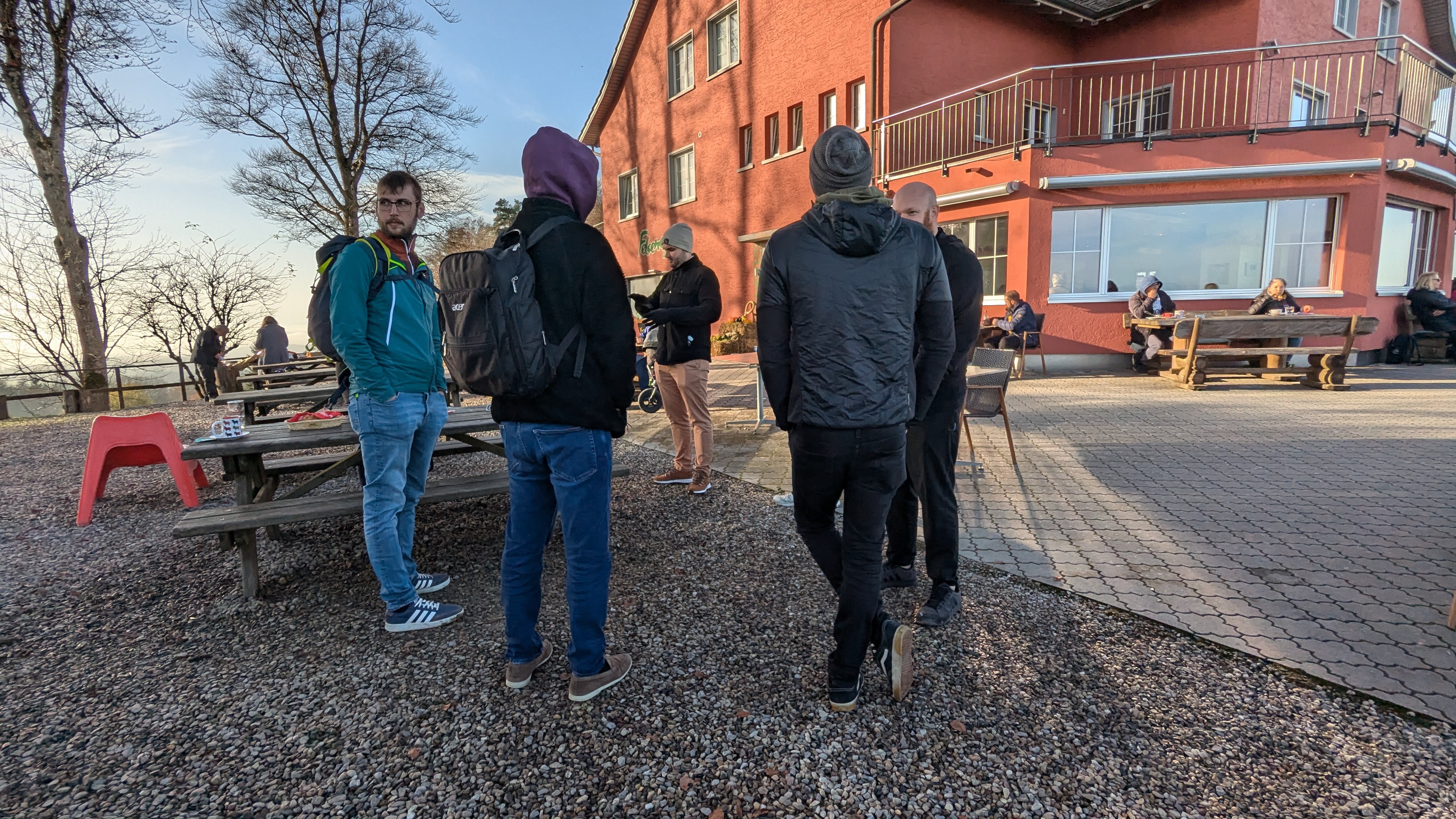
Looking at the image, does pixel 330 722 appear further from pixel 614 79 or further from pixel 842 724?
pixel 614 79

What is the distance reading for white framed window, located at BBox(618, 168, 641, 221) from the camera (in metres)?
22.3

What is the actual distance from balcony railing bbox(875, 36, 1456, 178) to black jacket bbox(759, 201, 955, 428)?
10949mm

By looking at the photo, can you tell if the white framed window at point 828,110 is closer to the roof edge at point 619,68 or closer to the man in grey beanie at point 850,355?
the roof edge at point 619,68

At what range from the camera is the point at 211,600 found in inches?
135

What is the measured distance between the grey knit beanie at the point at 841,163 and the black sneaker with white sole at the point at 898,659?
4.89ft

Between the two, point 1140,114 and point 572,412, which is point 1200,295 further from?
point 572,412

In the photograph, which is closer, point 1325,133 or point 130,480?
point 130,480

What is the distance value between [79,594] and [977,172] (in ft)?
41.9

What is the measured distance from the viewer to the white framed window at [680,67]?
19078 millimetres

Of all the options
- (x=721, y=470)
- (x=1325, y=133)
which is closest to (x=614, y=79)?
(x=1325, y=133)

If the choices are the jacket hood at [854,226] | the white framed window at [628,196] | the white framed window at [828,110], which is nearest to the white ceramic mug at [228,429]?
the jacket hood at [854,226]

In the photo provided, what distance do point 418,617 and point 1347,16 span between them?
68.6 ft

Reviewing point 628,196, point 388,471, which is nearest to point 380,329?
point 388,471

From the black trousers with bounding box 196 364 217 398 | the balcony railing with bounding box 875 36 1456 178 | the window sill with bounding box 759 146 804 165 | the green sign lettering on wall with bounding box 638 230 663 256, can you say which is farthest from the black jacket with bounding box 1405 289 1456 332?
the black trousers with bounding box 196 364 217 398
